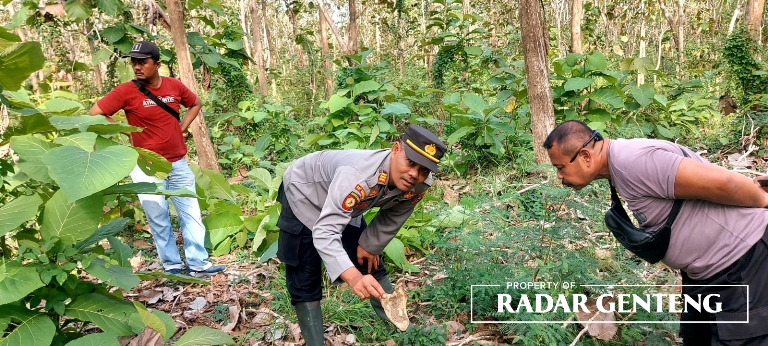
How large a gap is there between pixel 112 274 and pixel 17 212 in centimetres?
37

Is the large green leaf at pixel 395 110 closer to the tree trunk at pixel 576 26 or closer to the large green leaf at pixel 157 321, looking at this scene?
the large green leaf at pixel 157 321

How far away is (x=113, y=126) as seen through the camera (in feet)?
6.70

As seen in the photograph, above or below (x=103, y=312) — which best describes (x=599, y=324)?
below

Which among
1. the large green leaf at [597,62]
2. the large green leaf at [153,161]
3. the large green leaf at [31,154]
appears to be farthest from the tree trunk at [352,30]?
the large green leaf at [31,154]

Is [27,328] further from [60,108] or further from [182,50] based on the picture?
[182,50]

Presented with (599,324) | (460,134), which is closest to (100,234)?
(599,324)

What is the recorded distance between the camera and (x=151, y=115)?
3.92 m

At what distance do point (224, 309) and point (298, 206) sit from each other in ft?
4.06

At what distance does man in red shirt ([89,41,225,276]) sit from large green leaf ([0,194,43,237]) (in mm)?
1986

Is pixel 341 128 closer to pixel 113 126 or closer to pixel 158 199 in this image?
pixel 158 199

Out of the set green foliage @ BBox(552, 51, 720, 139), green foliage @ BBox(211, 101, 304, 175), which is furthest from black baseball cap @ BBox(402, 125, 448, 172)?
green foliage @ BBox(211, 101, 304, 175)

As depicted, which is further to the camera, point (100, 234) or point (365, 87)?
point (365, 87)

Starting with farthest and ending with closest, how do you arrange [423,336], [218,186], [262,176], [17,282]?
1. [262,176]
2. [218,186]
3. [423,336]
4. [17,282]

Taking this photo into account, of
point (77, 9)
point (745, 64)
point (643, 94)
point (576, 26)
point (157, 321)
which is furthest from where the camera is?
point (576, 26)
